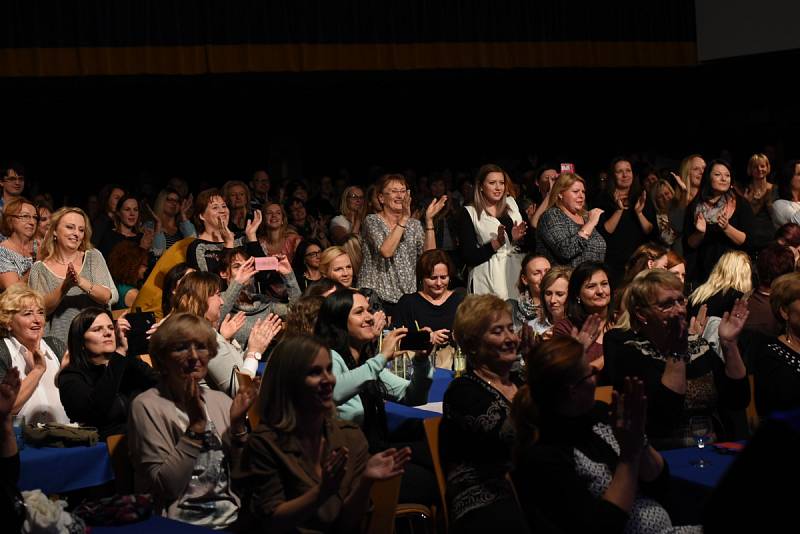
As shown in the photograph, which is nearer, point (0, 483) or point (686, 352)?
point (0, 483)

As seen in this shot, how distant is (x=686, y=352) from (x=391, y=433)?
132 centimetres

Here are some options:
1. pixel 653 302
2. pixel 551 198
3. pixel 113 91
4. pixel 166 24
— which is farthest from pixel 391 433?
pixel 113 91

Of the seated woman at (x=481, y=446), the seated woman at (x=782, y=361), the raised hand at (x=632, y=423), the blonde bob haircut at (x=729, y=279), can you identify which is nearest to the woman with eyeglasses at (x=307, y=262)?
the blonde bob haircut at (x=729, y=279)

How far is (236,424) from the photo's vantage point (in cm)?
342

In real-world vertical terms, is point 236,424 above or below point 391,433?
above

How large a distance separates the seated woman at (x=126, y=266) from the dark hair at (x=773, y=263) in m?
4.05

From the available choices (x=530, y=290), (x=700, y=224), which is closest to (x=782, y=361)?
(x=530, y=290)

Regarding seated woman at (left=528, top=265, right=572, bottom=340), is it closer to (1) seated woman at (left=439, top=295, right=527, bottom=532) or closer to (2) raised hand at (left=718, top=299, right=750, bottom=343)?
(2) raised hand at (left=718, top=299, right=750, bottom=343)

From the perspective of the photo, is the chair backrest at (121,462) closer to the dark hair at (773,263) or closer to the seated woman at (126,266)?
the dark hair at (773,263)

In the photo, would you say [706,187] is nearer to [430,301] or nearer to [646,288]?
[430,301]

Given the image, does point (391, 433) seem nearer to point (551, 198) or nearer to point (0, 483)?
point (0, 483)

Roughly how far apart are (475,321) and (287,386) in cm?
80

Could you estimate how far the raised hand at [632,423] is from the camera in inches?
113

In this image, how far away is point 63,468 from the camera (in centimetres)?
428
